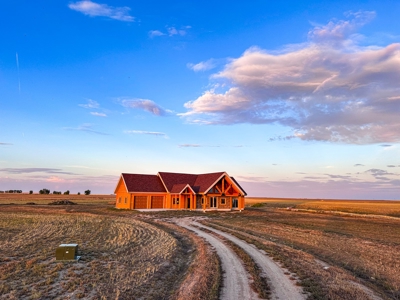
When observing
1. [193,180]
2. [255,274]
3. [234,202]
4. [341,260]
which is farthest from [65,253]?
[193,180]

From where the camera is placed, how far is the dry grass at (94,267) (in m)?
10.3

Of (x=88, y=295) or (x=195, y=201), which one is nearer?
(x=88, y=295)

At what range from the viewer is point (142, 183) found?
54.1 metres

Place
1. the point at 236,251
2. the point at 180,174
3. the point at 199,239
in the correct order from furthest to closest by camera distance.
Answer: the point at 180,174 → the point at 199,239 → the point at 236,251

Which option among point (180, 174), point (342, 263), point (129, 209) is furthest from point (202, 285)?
point (180, 174)

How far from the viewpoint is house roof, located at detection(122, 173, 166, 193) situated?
5216 centimetres

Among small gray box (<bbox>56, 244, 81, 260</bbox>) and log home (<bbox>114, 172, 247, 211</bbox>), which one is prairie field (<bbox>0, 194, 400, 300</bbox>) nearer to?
small gray box (<bbox>56, 244, 81, 260</bbox>)

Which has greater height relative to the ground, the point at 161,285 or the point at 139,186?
the point at 139,186

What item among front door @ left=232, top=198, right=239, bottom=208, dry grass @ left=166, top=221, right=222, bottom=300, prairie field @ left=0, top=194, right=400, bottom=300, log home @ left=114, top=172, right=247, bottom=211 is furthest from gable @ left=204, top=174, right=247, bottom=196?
dry grass @ left=166, top=221, right=222, bottom=300

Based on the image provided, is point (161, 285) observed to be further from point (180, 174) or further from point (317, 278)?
point (180, 174)

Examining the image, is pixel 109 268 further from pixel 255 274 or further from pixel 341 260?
pixel 341 260

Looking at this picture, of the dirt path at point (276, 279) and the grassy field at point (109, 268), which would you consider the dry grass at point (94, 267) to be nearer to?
the grassy field at point (109, 268)

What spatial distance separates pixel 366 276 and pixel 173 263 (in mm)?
8717

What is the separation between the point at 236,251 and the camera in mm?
16734
